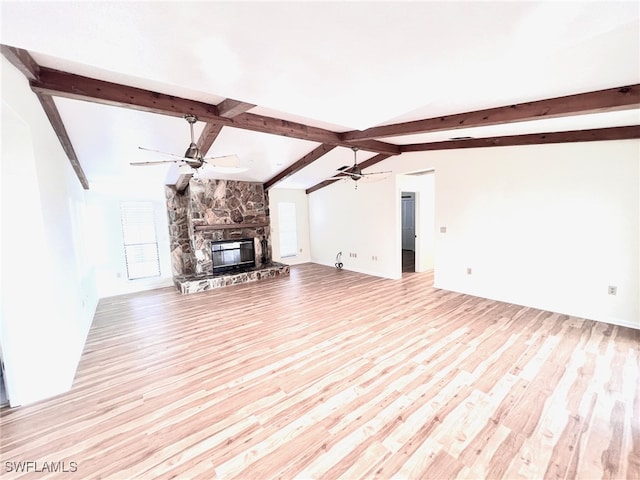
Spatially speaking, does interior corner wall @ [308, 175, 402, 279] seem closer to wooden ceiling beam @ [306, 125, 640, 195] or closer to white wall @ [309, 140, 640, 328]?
white wall @ [309, 140, 640, 328]

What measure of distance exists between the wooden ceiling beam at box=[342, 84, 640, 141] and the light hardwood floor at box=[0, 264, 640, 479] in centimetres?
255

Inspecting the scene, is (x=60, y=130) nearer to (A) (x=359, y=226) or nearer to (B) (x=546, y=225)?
(A) (x=359, y=226)

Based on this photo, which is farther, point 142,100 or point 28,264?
point 142,100

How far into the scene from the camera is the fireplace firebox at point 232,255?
6738mm

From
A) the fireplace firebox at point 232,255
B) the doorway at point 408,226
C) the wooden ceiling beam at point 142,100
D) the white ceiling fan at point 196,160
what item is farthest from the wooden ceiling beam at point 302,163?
the doorway at point 408,226

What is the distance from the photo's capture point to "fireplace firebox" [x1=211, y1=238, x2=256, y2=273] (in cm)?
674

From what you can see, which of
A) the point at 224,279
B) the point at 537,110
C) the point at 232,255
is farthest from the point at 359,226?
the point at 537,110

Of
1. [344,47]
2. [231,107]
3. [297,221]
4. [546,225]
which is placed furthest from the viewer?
[297,221]

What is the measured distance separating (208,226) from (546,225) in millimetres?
6696

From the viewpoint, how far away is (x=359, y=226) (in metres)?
7.09

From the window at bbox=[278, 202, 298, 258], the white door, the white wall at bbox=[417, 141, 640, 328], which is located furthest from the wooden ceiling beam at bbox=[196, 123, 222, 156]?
the white door

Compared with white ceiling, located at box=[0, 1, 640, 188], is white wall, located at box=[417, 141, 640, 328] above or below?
below

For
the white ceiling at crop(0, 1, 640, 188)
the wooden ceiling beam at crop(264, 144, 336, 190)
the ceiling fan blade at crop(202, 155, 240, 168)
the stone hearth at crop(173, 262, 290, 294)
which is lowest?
the stone hearth at crop(173, 262, 290, 294)

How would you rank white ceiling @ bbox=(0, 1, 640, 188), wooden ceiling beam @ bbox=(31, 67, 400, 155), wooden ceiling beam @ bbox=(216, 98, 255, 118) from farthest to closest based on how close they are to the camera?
1. wooden ceiling beam @ bbox=(216, 98, 255, 118)
2. wooden ceiling beam @ bbox=(31, 67, 400, 155)
3. white ceiling @ bbox=(0, 1, 640, 188)
